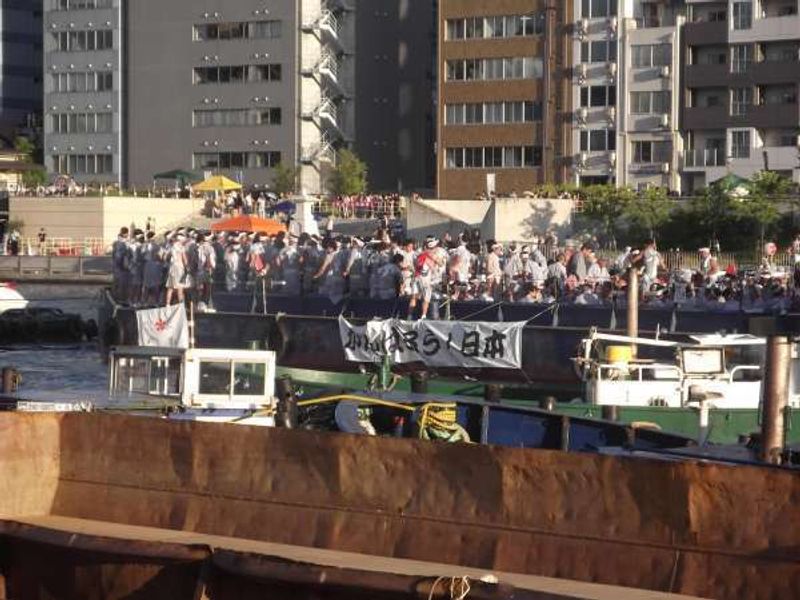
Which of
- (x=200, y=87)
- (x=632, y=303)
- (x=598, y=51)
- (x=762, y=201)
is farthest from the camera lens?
(x=200, y=87)

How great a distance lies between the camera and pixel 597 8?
79.3 metres

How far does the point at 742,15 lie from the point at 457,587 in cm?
6469

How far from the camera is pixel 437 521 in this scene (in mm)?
13977

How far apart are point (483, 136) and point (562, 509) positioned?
7062 centimetres

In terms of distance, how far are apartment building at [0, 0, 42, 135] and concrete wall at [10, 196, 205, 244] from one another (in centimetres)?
2632

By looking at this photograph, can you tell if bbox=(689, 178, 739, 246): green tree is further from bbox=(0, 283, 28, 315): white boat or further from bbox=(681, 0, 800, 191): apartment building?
bbox=(0, 283, 28, 315): white boat

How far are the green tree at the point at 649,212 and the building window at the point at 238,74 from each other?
34.5m

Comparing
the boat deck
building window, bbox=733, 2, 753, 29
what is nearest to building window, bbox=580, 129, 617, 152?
building window, bbox=733, 2, 753, 29

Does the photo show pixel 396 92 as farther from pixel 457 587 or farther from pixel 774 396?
pixel 457 587

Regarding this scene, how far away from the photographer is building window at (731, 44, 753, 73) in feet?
243

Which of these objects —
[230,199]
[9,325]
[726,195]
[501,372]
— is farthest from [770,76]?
[501,372]

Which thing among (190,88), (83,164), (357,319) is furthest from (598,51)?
(357,319)

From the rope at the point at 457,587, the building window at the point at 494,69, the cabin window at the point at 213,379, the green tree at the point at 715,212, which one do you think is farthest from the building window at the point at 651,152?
the rope at the point at 457,587

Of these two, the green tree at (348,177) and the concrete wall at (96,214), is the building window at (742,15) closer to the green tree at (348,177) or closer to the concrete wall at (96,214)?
the green tree at (348,177)
